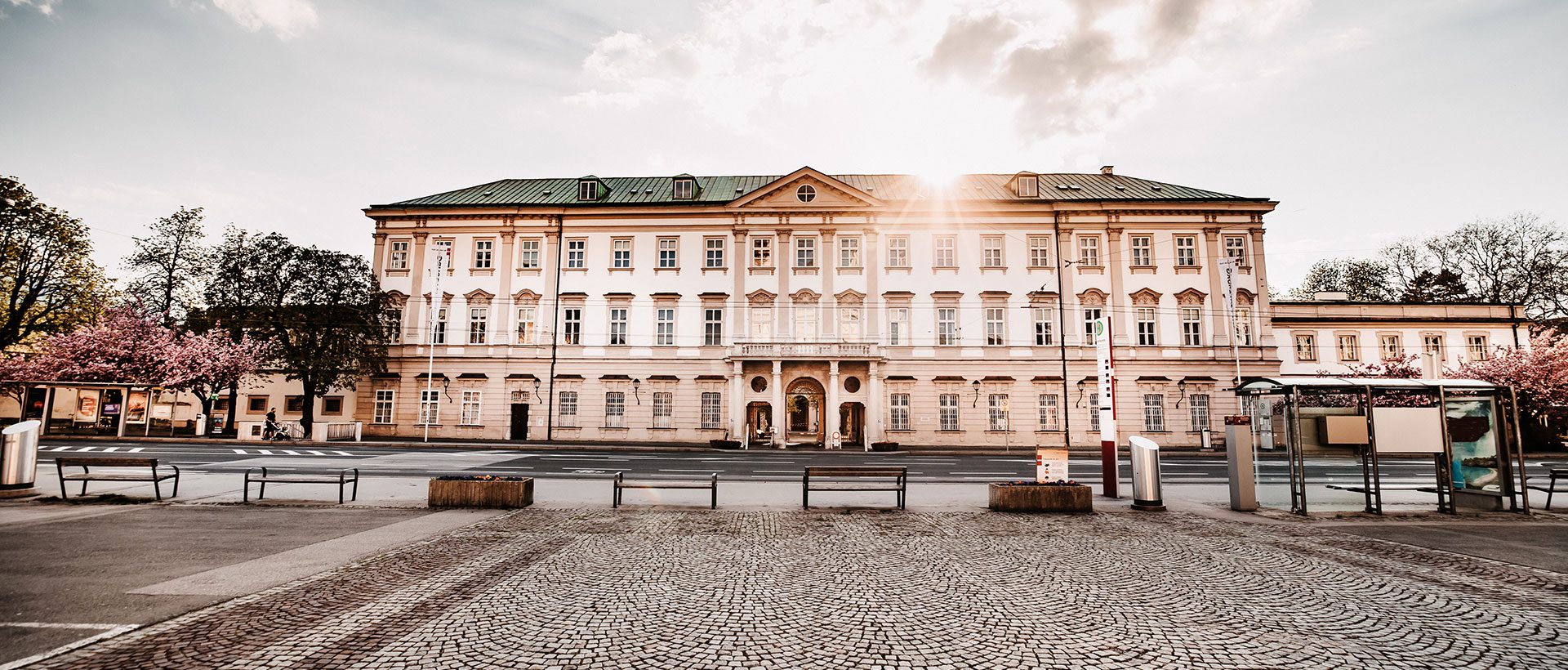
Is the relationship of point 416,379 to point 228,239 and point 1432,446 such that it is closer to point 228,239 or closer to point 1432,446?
point 228,239

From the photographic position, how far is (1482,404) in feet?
41.3

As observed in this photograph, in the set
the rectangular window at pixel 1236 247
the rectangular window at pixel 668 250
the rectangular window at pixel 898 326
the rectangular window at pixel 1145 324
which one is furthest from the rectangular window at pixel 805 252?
the rectangular window at pixel 1236 247

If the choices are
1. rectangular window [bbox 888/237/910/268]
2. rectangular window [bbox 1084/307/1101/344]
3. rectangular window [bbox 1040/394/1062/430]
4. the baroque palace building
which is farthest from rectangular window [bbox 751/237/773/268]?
rectangular window [bbox 1084/307/1101/344]

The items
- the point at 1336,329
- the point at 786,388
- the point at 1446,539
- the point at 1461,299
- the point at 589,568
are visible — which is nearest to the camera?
the point at 589,568

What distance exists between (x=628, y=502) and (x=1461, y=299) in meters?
58.3

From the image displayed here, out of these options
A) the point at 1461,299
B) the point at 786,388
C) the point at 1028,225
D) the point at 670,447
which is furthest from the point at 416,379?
the point at 1461,299

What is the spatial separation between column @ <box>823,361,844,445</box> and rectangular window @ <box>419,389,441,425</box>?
21696 millimetres

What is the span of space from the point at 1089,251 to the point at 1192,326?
677cm

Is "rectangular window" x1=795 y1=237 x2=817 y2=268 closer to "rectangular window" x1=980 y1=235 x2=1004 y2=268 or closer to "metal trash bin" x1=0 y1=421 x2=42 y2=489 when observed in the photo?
"rectangular window" x1=980 y1=235 x2=1004 y2=268

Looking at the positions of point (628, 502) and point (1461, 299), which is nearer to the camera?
point (628, 502)

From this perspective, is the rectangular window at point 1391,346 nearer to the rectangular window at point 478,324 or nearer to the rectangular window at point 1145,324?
the rectangular window at point 1145,324

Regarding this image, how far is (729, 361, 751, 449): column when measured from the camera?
37.2 metres

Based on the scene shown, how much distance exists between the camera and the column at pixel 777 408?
36625 millimetres

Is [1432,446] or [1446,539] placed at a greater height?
[1432,446]
